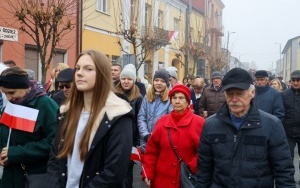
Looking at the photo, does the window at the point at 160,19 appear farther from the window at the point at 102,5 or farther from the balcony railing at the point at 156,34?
the window at the point at 102,5

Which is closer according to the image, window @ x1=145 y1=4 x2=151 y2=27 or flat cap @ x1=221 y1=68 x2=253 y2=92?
flat cap @ x1=221 y1=68 x2=253 y2=92

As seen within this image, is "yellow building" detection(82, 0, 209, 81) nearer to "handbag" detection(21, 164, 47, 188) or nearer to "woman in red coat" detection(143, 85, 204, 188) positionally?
"woman in red coat" detection(143, 85, 204, 188)

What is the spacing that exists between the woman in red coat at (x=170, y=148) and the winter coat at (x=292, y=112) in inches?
143

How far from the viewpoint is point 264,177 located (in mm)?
3445

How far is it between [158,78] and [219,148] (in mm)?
3233

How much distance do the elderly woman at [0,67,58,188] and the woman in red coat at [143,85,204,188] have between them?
4.54 ft

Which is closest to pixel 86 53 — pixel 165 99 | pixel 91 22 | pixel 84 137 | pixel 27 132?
pixel 84 137

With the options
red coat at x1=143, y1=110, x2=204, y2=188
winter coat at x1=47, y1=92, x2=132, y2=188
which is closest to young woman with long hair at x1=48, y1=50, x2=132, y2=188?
winter coat at x1=47, y1=92, x2=132, y2=188

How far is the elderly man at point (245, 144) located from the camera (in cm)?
343

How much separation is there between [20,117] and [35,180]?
1.86ft

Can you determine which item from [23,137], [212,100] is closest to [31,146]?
[23,137]

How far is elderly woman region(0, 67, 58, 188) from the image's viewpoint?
396 cm

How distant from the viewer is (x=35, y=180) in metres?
3.96

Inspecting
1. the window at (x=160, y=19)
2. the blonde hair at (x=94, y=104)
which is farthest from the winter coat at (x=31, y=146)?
the window at (x=160, y=19)
